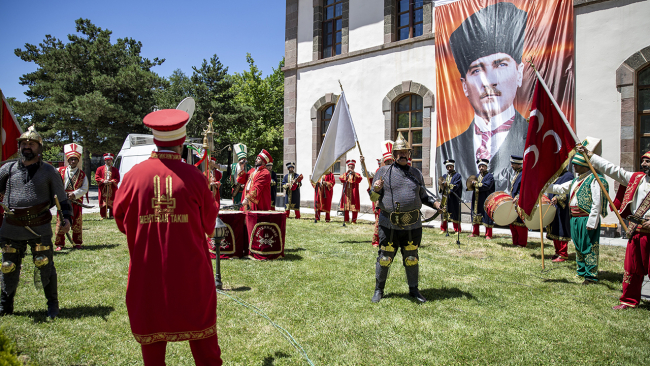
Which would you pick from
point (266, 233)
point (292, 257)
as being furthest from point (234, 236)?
point (292, 257)

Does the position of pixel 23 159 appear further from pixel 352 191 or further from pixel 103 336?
pixel 352 191

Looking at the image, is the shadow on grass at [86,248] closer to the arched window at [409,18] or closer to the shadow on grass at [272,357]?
the shadow on grass at [272,357]

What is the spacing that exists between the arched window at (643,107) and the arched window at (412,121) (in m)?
6.37

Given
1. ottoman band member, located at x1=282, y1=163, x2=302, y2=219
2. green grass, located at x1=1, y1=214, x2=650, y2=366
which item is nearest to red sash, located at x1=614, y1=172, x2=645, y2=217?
green grass, located at x1=1, y1=214, x2=650, y2=366

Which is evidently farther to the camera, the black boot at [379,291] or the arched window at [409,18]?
the arched window at [409,18]

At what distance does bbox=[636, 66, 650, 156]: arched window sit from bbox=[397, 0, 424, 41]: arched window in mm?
6997

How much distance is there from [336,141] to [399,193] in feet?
9.25

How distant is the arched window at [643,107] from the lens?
1036cm

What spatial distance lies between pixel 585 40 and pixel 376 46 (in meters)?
7.09

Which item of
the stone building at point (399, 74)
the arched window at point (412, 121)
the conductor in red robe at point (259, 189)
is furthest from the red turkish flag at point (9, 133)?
the arched window at point (412, 121)

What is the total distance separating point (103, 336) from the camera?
13.2 ft

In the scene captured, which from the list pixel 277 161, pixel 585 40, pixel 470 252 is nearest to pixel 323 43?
pixel 585 40

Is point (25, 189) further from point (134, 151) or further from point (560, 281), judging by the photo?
point (134, 151)

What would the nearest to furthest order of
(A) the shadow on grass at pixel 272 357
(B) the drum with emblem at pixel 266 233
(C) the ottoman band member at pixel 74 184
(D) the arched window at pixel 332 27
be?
(A) the shadow on grass at pixel 272 357 < (B) the drum with emblem at pixel 266 233 < (C) the ottoman band member at pixel 74 184 < (D) the arched window at pixel 332 27
